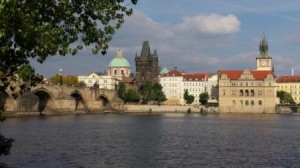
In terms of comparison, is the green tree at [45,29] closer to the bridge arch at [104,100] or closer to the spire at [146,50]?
the bridge arch at [104,100]

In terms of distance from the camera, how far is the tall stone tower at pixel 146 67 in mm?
189500

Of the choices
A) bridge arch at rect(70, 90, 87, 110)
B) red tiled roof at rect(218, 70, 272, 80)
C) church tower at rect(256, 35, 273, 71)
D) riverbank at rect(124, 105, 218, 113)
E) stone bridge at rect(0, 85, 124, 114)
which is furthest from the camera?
church tower at rect(256, 35, 273, 71)

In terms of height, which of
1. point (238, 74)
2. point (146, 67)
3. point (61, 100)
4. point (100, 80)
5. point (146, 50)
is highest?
point (146, 50)

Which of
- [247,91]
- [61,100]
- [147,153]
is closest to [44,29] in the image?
[147,153]

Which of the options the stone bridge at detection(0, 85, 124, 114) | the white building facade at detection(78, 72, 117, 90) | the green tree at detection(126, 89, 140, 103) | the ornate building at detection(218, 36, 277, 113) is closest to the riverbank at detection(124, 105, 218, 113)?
the stone bridge at detection(0, 85, 124, 114)

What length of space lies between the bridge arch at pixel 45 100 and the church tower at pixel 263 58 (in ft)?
277

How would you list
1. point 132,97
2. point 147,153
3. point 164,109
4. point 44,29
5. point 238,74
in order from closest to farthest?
1. point 44,29
2. point 147,153
3. point 164,109
4. point 238,74
5. point 132,97

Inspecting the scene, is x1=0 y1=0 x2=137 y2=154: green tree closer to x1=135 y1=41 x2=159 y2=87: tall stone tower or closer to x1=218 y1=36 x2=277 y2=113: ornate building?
x1=218 y1=36 x2=277 y2=113: ornate building

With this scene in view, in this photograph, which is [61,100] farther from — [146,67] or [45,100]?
[146,67]

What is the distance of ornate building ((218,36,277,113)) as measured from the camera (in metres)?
141

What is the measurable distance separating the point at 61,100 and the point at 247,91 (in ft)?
196

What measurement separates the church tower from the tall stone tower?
3770 centimetres

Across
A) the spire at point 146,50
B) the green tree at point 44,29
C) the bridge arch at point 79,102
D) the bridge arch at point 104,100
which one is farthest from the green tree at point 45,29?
the spire at point 146,50

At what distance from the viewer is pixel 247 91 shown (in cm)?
14462
